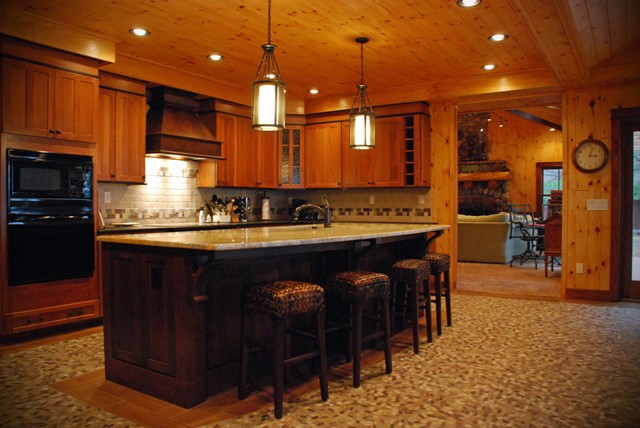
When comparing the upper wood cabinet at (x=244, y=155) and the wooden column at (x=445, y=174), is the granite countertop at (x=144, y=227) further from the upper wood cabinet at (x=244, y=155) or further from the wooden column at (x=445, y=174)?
the wooden column at (x=445, y=174)

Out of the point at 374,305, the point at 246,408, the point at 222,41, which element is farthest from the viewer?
the point at 222,41

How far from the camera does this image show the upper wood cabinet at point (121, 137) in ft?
16.1

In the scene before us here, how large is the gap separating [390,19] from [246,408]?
325 centimetres

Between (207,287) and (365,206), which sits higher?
(365,206)

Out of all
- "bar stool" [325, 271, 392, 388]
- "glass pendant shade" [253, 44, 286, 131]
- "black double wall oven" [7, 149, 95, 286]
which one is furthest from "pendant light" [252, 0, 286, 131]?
"black double wall oven" [7, 149, 95, 286]

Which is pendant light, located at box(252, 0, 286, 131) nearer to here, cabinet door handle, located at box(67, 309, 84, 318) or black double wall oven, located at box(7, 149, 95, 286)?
black double wall oven, located at box(7, 149, 95, 286)

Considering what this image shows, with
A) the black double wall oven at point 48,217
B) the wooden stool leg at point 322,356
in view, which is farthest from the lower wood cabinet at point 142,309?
the black double wall oven at point 48,217

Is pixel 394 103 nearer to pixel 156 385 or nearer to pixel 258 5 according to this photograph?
pixel 258 5

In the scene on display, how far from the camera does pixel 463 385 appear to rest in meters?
3.03

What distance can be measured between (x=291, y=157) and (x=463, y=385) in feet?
16.0

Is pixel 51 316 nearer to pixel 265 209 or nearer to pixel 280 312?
pixel 280 312

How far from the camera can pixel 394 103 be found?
6.68m

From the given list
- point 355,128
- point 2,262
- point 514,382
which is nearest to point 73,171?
point 2,262

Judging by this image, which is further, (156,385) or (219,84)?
(219,84)
